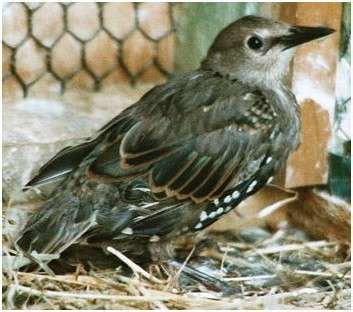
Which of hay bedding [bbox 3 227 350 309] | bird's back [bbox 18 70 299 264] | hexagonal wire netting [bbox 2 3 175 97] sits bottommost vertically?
hay bedding [bbox 3 227 350 309]

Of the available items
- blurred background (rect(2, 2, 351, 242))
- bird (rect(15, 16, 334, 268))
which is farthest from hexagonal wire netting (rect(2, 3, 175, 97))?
bird (rect(15, 16, 334, 268))

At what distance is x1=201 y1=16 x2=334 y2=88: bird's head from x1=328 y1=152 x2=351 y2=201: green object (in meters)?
0.35

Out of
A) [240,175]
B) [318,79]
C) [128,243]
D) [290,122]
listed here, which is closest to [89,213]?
[128,243]

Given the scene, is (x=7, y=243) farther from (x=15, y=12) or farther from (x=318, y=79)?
(x=318, y=79)

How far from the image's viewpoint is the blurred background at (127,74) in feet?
8.02

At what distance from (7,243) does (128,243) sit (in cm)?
27

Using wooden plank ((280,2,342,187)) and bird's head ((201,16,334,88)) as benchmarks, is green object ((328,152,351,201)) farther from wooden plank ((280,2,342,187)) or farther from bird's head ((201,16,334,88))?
bird's head ((201,16,334,88))

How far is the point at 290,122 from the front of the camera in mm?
2258

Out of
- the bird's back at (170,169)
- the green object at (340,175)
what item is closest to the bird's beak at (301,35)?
the bird's back at (170,169)

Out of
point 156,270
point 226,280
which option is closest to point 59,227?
point 156,270

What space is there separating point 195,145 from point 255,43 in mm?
272

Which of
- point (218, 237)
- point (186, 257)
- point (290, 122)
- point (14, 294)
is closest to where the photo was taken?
point (14, 294)

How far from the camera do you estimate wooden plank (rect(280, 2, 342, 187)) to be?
8.00 ft

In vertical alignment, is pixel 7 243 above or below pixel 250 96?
below
